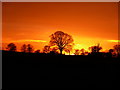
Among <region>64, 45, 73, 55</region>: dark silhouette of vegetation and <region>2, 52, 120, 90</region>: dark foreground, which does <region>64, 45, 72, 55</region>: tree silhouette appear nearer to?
<region>64, 45, 73, 55</region>: dark silhouette of vegetation

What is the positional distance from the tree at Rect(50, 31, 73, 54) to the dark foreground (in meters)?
1.37

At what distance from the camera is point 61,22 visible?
3.78 metres

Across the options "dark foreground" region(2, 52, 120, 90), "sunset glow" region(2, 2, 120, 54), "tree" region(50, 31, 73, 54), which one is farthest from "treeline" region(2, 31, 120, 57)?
"dark foreground" region(2, 52, 120, 90)

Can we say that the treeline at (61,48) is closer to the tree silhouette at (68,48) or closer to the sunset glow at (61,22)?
the tree silhouette at (68,48)

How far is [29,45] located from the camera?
4180mm

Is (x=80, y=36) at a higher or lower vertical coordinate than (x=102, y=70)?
higher

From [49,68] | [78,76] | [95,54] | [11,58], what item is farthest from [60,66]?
[95,54]

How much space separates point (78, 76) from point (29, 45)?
1738mm

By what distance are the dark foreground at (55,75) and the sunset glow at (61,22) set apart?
69 cm

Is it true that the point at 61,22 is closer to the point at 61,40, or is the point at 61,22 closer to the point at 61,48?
the point at 61,48

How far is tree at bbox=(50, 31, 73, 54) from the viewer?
182 inches

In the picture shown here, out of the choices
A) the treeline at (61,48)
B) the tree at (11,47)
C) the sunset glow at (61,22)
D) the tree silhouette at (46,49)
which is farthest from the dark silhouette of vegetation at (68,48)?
the tree at (11,47)

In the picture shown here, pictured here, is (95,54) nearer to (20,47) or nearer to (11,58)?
(20,47)

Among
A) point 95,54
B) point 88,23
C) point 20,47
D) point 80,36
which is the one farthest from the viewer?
point 95,54
